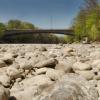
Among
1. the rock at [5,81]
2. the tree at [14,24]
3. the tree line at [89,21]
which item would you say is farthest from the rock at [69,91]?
the tree at [14,24]

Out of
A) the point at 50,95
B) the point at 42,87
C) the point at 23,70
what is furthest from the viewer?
the point at 23,70

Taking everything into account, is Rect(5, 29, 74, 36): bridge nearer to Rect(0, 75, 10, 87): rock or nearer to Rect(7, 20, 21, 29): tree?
Rect(7, 20, 21, 29): tree

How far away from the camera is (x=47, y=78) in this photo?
7996 mm

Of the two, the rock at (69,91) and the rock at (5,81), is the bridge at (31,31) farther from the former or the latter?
the rock at (69,91)

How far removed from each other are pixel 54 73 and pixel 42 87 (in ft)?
6.37

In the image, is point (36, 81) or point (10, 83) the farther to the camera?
point (10, 83)

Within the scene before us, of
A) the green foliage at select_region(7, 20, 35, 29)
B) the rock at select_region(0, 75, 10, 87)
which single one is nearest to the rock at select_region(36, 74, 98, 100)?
the rock at select_region(0, 75, 10, 87)

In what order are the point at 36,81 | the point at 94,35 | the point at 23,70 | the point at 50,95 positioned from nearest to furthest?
the point at 50,95, the point at 36,81, the point at 23,70, the point at 94,35

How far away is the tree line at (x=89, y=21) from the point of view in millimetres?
43044

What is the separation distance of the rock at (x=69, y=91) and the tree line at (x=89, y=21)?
36.2 meters

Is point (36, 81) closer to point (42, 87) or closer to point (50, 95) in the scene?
point (42, 87)

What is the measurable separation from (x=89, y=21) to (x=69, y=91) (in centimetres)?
4089

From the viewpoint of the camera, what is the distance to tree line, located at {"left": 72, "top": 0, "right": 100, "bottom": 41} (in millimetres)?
43044

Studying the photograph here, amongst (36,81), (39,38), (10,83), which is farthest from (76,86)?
(39,38)
